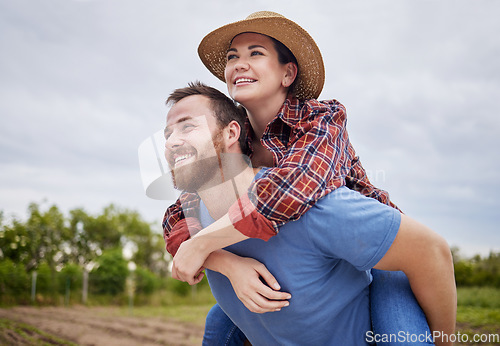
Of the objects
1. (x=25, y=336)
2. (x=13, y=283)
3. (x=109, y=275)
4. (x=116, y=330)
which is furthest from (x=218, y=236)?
(x=109, y=275)

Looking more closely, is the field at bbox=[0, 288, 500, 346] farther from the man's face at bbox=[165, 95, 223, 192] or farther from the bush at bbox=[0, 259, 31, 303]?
the man's face at bbox=[165, 95, 223, 192]

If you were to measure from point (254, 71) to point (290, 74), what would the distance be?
223 millimetres

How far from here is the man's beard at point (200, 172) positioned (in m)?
1.45

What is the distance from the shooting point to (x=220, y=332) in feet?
6.40

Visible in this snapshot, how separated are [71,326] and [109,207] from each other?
48.0 feet

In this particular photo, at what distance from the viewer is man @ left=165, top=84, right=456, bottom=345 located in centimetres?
130

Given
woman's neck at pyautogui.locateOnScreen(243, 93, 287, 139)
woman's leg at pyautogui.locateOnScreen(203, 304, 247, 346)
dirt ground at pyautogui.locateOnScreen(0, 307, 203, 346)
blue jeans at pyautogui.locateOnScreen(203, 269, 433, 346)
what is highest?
woman's neck at pyautogui.locateOnScreen(243, 93, 287, 139)

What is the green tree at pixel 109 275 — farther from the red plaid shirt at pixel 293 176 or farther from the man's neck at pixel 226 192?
the man's neck at pixel 226 192

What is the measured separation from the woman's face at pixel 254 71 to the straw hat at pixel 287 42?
0.05 m

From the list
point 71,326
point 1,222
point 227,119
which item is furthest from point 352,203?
point 1,222

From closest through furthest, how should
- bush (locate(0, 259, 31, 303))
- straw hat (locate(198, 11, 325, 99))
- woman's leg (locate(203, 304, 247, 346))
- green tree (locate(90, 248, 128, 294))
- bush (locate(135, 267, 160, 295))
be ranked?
straw hat (locate(198, 11, 325, 99)) → woman's leg (locate(203, 304, 247, 346)) → bush (locate(0, 259, 31, 303)) → green tree (locate(90, 248, 128, 294)) → bush (locate(135, 267, 160, 295))

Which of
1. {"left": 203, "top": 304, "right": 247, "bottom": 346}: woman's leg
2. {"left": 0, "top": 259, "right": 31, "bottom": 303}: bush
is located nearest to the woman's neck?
{"left": 203, "top": 304, "right": 247, "bottom": 346}: woman's leg

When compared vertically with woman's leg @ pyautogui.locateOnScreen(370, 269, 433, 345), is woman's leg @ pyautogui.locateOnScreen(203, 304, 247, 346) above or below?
below

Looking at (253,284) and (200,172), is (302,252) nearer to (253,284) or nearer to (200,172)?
(253,284)
